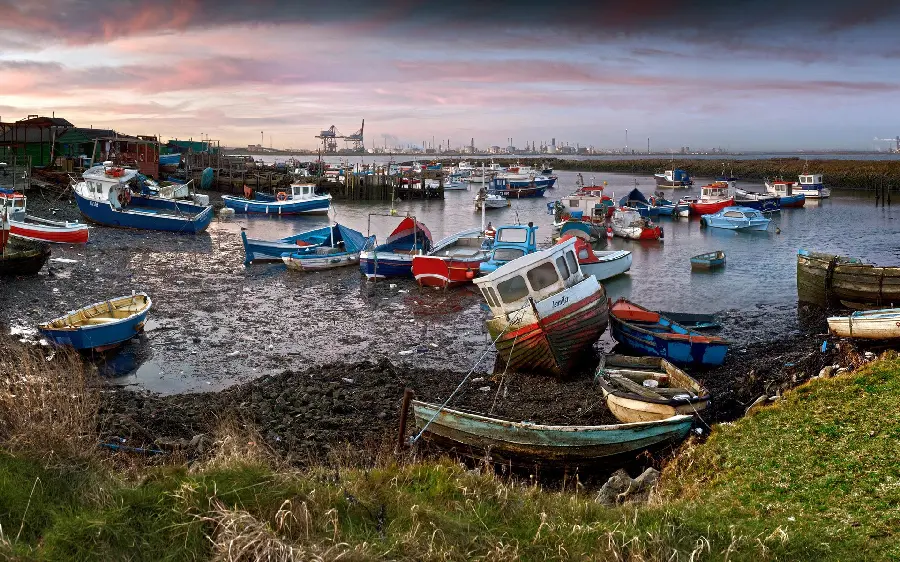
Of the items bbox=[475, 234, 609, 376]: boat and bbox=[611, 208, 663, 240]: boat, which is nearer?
bbox=[475, 234, 609, 376]: boat

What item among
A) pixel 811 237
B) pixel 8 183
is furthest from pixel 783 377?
pixel 8 183

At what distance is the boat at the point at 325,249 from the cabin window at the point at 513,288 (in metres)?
→ 12.4

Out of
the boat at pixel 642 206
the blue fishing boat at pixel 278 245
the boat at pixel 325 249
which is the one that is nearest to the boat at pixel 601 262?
the boat at pixel 325 249

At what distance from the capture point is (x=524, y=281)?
574 inches

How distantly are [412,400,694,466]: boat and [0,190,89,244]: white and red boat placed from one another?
24.7m

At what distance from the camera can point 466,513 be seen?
6266 millimetres

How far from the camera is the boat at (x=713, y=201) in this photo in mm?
49375

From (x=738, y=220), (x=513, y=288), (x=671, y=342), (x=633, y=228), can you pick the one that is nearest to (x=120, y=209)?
(x=633, y=228)

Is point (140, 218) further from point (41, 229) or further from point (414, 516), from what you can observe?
point (414, 516)

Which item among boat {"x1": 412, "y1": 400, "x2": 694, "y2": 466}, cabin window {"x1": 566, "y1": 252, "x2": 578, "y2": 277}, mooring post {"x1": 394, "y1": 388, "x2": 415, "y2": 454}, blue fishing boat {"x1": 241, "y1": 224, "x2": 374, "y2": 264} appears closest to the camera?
mooring post {"x1": 394, "y1": 388, "x2": 415, "y2": 454}

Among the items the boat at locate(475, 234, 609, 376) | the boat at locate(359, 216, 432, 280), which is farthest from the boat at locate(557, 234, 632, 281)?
the boat at locate(475, 234, 609, 376)

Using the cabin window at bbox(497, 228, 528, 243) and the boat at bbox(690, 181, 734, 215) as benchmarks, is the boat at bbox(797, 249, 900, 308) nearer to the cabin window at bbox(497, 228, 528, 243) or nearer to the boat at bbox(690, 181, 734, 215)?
the cabin window at bbox(497, 228, 528, 243)

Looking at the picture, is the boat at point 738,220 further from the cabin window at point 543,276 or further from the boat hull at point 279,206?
the cabin window at point 543,276

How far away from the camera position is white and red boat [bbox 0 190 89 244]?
28.6 m
